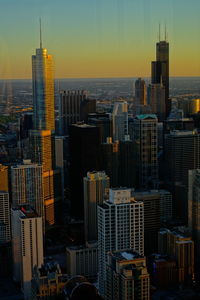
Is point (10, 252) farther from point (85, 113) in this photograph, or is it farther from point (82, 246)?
point (85, 113)

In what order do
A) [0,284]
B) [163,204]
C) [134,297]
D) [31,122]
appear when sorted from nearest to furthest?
[134,297] → [0,284] → [163,204] → [31,122]

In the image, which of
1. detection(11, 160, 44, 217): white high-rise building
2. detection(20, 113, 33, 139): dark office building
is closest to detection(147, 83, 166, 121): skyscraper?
detection(20, 113, 33, 139): dark office building

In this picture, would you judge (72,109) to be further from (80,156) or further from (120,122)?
(80,156)

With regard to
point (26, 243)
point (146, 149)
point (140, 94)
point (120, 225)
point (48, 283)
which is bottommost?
point (26, 243)

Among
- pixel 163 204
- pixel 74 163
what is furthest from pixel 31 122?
pixel 163 204

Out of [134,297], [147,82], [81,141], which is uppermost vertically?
[147,82]

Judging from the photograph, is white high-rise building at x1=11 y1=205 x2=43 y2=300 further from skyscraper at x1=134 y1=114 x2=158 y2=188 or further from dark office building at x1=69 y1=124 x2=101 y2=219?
skyscraper at x1=134 y1=114 x2=158 y2=188

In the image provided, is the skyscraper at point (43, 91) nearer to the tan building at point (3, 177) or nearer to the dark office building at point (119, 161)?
the dark office building at point (119, 161)

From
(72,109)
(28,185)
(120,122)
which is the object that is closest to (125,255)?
(28,185)
